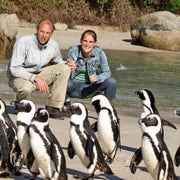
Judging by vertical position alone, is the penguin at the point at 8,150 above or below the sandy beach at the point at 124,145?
above

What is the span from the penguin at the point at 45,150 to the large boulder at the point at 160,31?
57.4 ft

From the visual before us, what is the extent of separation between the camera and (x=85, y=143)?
5230 mm

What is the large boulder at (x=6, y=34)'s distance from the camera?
16.7 meters

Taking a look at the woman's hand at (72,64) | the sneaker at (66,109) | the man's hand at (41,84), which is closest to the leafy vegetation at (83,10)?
the sneaker at (66,109)

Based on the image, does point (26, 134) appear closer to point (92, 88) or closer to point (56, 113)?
point (56, 113)

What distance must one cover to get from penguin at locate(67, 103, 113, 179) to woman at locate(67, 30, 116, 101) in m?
2.22

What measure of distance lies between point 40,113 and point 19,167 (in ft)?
2.21

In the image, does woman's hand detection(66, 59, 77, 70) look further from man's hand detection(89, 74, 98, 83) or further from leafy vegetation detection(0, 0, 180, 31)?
leafy vegetation detection(0, 0, 180, 31)

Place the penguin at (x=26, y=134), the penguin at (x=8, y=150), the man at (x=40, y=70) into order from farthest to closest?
the man at (x=40, y=70)
the penguin at (x=8, y=150)
the penguin at (x=26, y=134)

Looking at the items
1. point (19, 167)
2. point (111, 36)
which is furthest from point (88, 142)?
point (111, 36)

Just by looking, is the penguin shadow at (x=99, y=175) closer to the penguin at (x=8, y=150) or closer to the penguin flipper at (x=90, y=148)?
the penguin flipper at (x=90, y=148)

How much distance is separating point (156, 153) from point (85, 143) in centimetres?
57

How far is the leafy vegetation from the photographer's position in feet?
93.1

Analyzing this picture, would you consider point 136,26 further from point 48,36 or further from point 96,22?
point 48,36
